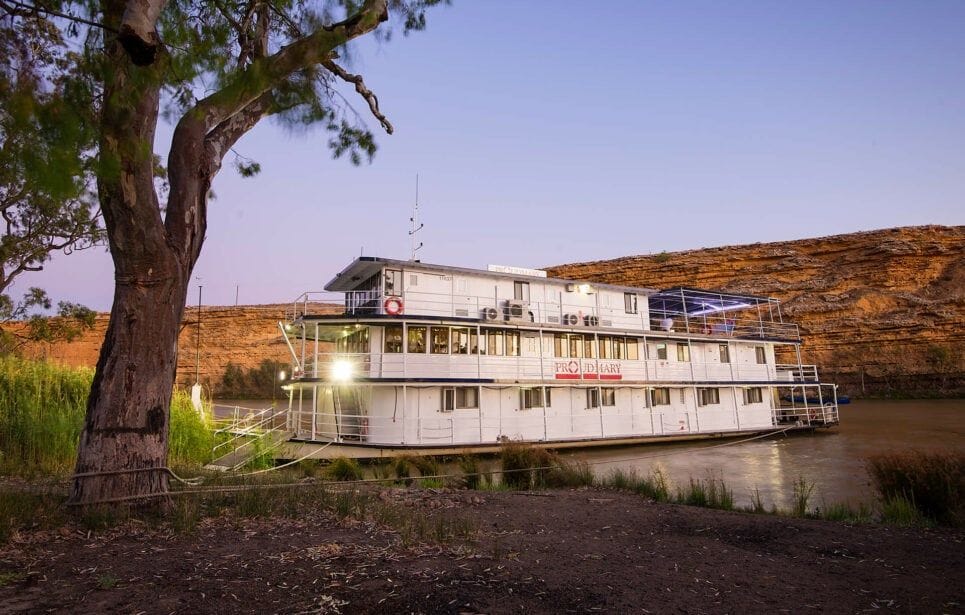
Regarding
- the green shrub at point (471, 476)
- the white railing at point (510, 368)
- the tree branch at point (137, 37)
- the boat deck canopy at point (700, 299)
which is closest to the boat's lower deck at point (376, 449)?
the white railing at point (510, 368)

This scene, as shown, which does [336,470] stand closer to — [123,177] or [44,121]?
[123,177]

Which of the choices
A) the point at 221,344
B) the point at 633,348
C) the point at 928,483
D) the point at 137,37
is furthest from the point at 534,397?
the point at 221,344

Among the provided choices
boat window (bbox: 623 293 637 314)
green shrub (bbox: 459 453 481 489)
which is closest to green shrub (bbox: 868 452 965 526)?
green shrub (bbox: 459 453 481 489)

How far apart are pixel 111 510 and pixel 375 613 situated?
13.9 ft

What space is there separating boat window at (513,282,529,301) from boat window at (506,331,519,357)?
1800 millimetres

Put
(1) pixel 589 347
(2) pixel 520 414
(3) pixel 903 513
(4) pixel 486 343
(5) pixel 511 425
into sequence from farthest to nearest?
1. (1) pixel 589 347
2. (4) pixel 486 343
3. (2) pixel 520 414
4. (5) pixel 511 425
5. (3) pixel 903 513

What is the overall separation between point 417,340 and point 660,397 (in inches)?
470

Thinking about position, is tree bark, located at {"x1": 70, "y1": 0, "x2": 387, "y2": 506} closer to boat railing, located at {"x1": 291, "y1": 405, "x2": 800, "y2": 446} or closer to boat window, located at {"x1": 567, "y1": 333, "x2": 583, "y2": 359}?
boat railing, located at {"x1": 291, "y1": 405, "x2": 800, "y2": 446}

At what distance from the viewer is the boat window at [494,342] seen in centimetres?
2080

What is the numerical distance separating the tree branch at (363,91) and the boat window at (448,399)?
10.5 meters

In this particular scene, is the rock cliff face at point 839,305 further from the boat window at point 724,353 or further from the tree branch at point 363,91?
the tree branch at point 363,91

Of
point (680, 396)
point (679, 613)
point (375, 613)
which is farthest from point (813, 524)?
point (680, 396)

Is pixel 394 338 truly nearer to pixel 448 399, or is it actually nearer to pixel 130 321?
pixel 448 399

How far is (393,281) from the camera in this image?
1983 cm
